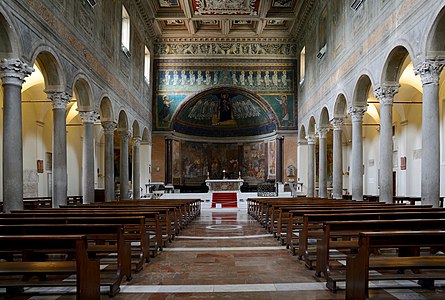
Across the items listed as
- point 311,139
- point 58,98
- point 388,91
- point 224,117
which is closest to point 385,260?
point 388,91

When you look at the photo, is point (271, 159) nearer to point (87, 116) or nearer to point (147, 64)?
point (147, 64)

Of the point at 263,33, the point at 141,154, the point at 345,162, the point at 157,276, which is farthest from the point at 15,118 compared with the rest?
the point at 345,162

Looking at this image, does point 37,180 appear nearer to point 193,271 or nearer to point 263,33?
point 193,271

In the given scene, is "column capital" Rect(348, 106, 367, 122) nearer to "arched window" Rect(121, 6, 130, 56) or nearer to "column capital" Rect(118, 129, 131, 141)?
"column capital" Rect(118, 129, 131, 141)

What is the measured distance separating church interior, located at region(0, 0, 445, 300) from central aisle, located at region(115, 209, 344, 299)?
53 mm

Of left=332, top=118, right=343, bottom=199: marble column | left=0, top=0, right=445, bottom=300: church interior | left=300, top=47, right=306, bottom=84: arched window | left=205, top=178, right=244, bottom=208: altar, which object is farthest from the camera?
left=300, top=47, right=306, bottom=84: arched window

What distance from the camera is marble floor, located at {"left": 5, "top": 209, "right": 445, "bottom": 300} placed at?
5.72 metres

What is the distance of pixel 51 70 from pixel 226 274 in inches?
420

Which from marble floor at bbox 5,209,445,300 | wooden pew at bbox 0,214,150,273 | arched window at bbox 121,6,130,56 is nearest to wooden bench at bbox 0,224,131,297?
marble floor at bbox 5,209,445,300

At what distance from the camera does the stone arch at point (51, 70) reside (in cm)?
1399

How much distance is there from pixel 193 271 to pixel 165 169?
2667 cm

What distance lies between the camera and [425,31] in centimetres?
1176

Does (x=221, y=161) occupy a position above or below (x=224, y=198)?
above

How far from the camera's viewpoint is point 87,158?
18156 millimetres
